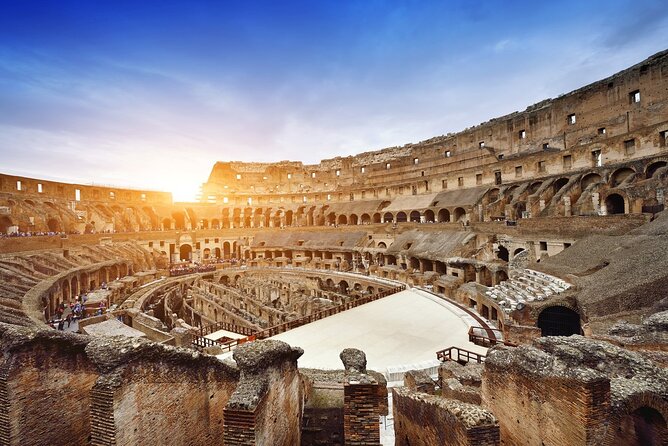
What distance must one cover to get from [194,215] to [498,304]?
42498 mm

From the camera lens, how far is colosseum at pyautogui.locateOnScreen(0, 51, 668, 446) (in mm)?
5082

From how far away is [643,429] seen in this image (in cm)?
562

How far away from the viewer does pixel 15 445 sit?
5090 mm

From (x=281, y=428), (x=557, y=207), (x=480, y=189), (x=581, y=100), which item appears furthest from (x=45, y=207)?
(x=581, y=100)

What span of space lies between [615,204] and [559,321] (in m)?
14.4

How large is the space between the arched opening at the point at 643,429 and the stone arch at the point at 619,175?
22.2m

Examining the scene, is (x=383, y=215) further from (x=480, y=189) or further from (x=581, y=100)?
(x=581, y=100)

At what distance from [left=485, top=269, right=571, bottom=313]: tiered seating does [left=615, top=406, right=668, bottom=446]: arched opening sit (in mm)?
7301

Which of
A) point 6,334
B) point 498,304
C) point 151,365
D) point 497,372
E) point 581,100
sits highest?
point 581,100

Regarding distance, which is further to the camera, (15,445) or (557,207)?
(557,207)

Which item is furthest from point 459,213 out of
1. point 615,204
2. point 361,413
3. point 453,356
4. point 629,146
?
point 361,413

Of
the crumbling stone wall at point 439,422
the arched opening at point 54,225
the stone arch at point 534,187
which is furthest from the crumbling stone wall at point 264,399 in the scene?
the arched opening at point 54,225

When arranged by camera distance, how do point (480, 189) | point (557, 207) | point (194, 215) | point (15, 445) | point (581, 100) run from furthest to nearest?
point (194, 215)
point (480, 189)
point (581, 100)
point (557, 207)
point (15, 445)

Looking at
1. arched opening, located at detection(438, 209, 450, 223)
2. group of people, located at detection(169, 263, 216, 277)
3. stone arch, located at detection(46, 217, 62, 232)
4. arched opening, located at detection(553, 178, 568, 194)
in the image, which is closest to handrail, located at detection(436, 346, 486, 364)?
arched opening, located at detection(553, 178, 568, 194)
